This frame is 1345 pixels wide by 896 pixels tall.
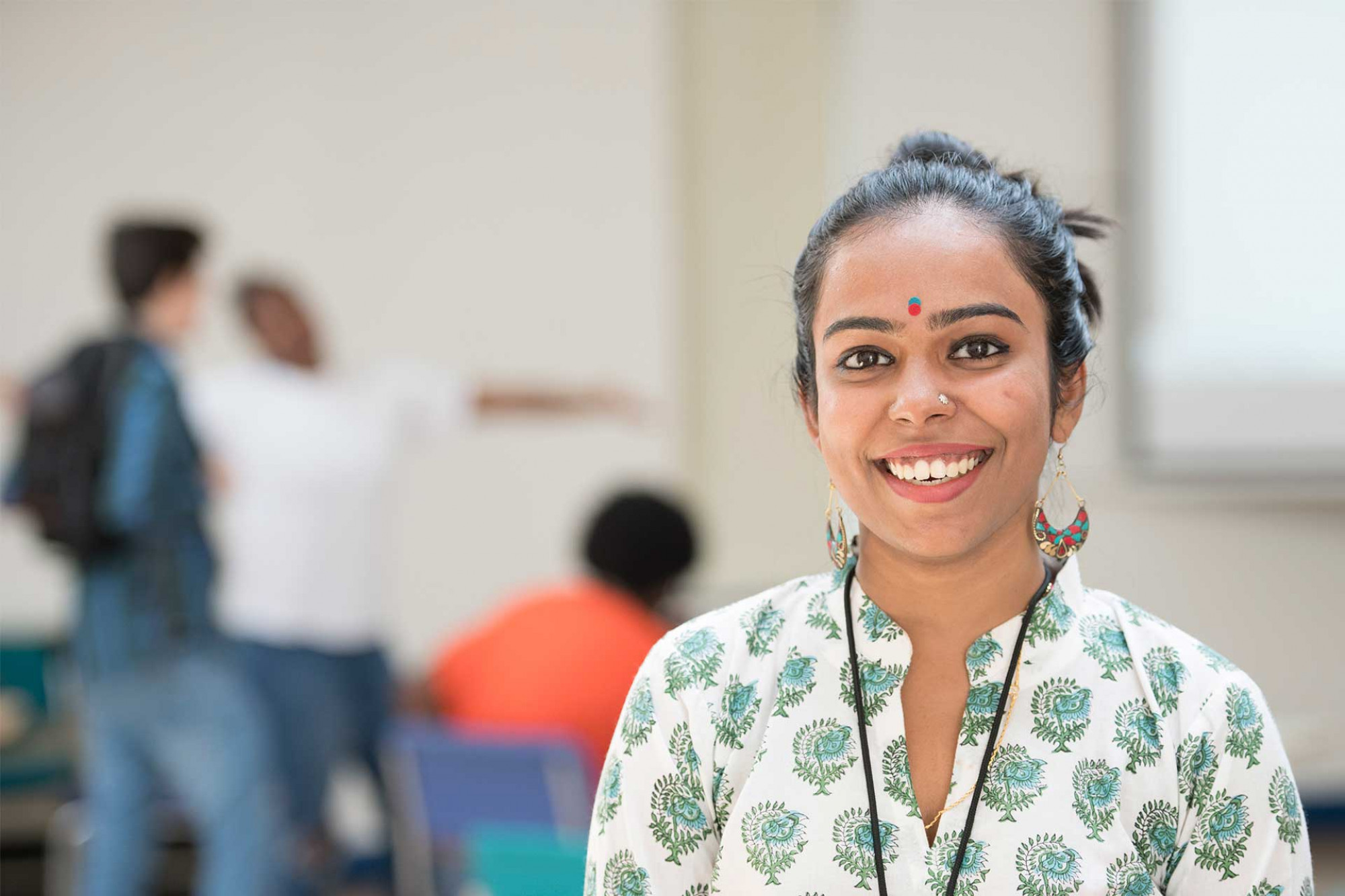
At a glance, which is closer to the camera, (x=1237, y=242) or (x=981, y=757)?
(x=981, y=757)

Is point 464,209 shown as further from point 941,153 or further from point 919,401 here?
point 919,401

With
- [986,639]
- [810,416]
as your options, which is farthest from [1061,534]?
[810,416]

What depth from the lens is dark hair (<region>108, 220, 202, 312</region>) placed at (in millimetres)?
3217

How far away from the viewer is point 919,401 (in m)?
1.00

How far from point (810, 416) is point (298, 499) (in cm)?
261

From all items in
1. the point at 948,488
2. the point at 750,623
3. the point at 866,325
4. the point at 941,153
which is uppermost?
the point at 941,153

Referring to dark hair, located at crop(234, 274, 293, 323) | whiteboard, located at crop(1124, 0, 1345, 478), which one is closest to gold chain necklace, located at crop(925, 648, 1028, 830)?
dark hair, located at crop(234, 274, 293, 323)

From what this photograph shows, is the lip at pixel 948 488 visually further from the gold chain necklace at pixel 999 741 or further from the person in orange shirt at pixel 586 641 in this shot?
the person in orange shirt at pixel 586 641

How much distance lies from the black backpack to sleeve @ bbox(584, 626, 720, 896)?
228 centimetres

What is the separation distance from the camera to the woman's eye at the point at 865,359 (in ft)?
3.41

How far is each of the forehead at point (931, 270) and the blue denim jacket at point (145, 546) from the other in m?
2.32

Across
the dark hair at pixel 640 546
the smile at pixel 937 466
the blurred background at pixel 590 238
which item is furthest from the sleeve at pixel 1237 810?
the blurred background at pixel 590 238

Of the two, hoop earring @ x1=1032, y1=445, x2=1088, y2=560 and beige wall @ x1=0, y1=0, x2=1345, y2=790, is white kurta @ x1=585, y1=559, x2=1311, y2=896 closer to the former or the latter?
hoop earring @ x1=1032, y1=445, x2=1088, y2=560

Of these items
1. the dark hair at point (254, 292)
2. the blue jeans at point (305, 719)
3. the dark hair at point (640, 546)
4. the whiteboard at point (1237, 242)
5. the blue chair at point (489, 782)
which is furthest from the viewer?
the whiteboard at point (1237, 242)
